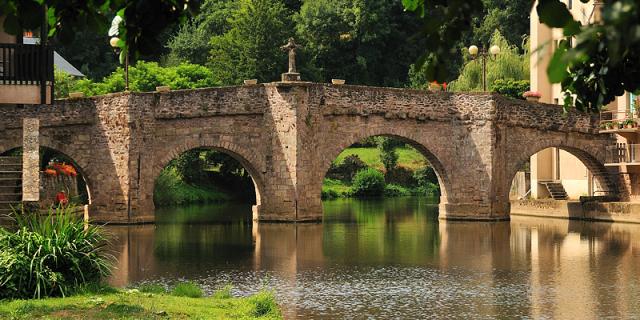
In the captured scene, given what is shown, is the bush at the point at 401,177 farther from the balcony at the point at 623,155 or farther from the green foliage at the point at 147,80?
the balcony at the point at 623,155

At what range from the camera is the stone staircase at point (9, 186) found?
699 inches

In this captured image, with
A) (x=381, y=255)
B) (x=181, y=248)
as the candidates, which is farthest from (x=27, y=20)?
(x=181, y=248)

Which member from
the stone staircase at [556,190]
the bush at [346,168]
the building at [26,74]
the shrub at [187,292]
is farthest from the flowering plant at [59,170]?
the bush at [346,168]

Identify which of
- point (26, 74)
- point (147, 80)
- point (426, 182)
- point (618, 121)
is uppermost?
point (147, 80)

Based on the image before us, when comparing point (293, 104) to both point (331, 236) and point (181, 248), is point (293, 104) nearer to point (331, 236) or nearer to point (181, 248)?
point (331, 236)

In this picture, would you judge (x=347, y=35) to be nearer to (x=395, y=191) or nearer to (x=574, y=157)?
(x=395, y=191)

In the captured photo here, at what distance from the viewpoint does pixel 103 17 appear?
225 inches

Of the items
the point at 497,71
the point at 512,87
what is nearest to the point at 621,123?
the point at 512,87

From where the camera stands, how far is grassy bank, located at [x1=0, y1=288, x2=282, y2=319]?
11.7 metres

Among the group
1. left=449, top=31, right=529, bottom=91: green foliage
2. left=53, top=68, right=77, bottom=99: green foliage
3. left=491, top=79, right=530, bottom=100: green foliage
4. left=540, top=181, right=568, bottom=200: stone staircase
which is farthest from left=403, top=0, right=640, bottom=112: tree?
left=449, top=31, right=529, bottom=91: green foliage

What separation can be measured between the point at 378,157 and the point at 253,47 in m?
8.85

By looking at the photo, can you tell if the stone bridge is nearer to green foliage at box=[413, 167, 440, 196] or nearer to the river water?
the river water

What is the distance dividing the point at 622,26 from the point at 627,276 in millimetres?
16505

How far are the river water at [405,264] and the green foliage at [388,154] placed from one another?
21.4 metres
